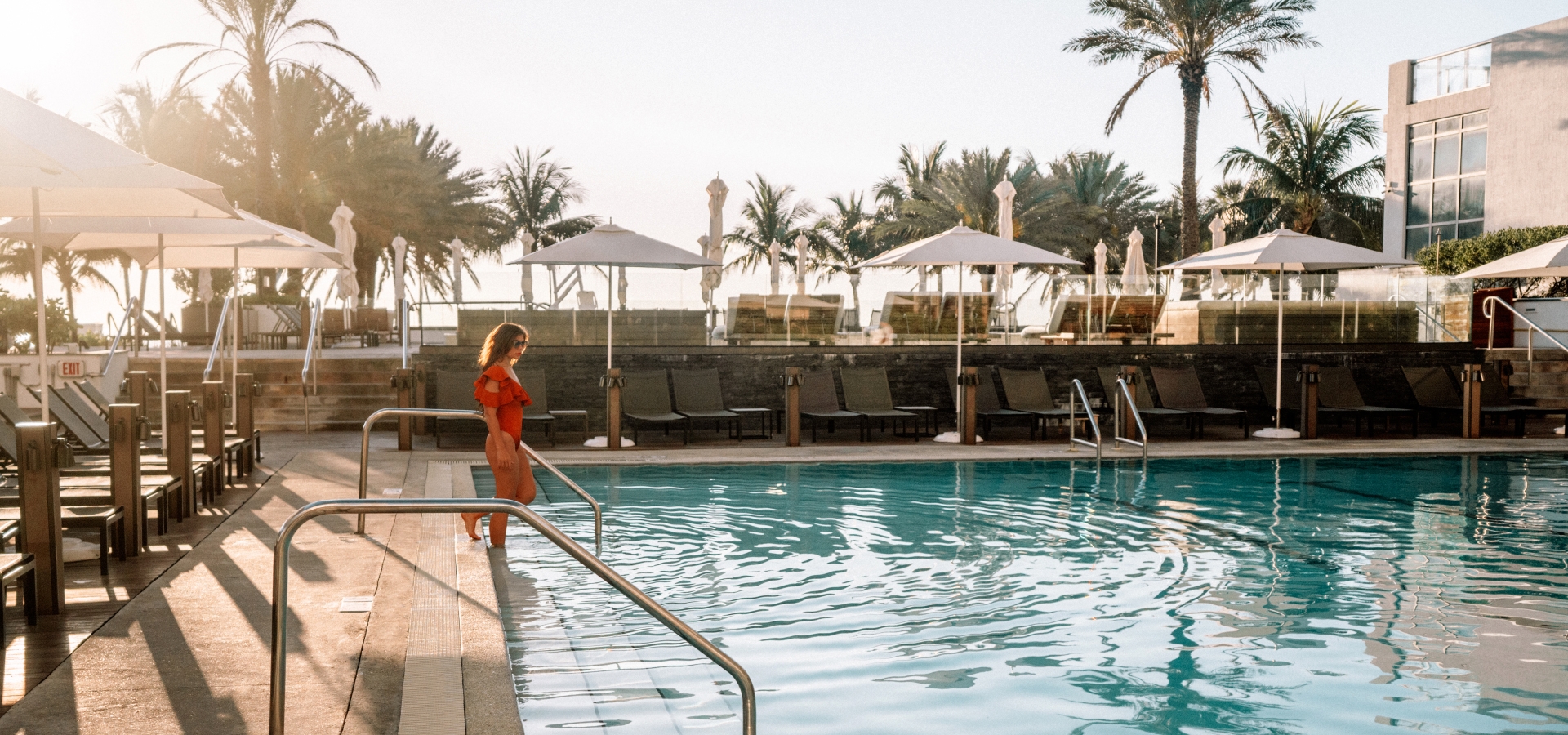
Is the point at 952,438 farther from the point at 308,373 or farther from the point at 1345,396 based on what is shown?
the point at 308,373

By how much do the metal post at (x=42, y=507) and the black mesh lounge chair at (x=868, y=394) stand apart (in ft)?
35.3

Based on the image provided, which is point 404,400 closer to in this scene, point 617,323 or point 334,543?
point 617,323

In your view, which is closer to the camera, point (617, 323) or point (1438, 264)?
point (617, 323)

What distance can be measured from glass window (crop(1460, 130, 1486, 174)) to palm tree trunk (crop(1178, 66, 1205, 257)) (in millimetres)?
Answer: 9079

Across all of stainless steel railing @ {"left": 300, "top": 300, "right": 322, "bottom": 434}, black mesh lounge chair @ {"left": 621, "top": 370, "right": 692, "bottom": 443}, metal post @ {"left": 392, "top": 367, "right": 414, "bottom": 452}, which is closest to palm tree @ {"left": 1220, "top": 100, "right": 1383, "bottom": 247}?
black mesh lounge chair @ {"left": 621, "top": 370, "right": 692, "bottom": 443}

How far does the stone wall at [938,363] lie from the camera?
1563 centimetres

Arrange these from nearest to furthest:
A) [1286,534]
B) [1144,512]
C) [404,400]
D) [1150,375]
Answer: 1. [1286,534]
2. [1144,512]
3. [404,400]
4. [1150,375]

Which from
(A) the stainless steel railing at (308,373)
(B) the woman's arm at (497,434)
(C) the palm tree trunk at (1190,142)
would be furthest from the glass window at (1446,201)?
(B) the woman's arm at (497,434)

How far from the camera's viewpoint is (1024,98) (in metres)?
29.8

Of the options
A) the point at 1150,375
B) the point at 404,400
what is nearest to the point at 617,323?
the point at 404,400

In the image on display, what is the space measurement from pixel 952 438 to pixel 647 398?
387 centimetres

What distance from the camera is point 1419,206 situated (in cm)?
3369

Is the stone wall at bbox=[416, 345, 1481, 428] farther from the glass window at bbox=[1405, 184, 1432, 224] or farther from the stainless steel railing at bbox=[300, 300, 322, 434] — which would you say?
the glass window at bbox=[1405, 184, 1432, 224]

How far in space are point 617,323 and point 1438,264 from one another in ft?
78.4
